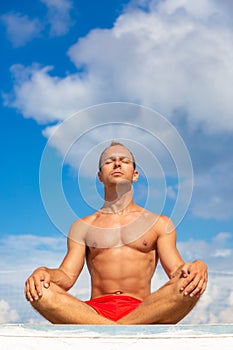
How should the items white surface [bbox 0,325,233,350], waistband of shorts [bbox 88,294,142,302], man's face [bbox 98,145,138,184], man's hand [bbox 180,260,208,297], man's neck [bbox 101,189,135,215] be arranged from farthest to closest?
1. man's neck [bbox 101,189,135,215]
2. man's face [bbox 98,145,138,184]
3. waistband of shorts [bbox 88,294,142,302]
4. man's hand [bbox 180,260,208,297]
5. white surface [bbox 0,325,233,350]

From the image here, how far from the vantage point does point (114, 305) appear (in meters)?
5.52

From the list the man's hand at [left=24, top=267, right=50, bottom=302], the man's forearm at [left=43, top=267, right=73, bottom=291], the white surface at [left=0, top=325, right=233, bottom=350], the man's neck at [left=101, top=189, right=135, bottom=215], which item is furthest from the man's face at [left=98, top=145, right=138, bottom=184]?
the white surface at [left=0, top=325, right=233, bottom=350]

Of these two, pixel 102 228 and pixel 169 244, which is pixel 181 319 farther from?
pixel 102 228

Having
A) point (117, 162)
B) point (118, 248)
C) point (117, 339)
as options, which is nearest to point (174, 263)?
point (118, 248)

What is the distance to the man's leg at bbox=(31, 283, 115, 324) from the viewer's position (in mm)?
4852

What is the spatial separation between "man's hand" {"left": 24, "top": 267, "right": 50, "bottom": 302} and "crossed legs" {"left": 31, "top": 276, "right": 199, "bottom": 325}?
0.17 ft

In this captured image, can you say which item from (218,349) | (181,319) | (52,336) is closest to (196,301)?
(181,319)

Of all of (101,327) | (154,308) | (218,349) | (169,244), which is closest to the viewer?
(218,349)

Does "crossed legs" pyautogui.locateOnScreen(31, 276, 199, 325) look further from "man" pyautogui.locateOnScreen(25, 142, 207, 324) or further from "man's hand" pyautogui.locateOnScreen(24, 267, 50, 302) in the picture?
"man" pyautogui.locateOnScreen(25, 142, 207, 324)

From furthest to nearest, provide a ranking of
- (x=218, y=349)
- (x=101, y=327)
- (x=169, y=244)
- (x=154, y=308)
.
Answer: (x=169, y=244) < (x=154, y=308) < (x=101, y=327) < (x=218, y=349)

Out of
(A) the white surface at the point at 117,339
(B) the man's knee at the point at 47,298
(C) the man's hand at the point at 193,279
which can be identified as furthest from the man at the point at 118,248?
(A) the white surface at the point at 117,339

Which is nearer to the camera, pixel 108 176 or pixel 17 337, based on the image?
pixel 17 337

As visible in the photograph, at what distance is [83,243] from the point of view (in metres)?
6.28

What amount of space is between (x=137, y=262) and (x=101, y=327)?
2269mm
